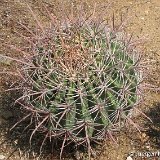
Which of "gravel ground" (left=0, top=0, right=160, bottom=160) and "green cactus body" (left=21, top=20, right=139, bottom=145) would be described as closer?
"green cactus body" (left=21, top=20, right=139, bottom=145)

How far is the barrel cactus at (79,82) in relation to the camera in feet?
9.50

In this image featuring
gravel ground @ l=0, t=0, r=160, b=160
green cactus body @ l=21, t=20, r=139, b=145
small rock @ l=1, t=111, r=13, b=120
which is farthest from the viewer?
small rock @ l=1, t=111, r=13, b=120

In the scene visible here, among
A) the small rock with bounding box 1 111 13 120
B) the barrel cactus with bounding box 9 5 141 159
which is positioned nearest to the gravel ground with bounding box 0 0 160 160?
the small rock with bounding box 1 111 13 120

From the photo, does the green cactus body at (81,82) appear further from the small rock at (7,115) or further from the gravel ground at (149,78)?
the small rock at (7,115)

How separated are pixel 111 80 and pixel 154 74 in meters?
1.38

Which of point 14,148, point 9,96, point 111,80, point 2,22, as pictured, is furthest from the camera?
point 2,22

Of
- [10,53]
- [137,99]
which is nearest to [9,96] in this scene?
[10,53]

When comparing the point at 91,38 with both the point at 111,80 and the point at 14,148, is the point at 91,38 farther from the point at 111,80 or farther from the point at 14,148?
the point at 14,148

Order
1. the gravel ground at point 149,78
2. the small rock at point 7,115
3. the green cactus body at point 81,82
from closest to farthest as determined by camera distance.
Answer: the green cactus body at point 81,82 < the gravel ground at point 149,78 < the small rock at point 7,115

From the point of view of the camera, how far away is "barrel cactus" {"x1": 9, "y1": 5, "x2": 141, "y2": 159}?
2.89 metres

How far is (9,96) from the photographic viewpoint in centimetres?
382

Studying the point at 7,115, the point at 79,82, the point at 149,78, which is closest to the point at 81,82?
the point at 79,82

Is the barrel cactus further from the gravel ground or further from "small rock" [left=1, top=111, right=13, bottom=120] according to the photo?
"small rock" [left=1, top=111, right=13, bottom=120]

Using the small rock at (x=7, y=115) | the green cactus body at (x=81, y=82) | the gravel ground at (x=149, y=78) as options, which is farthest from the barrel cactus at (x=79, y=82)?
the small rock at (x=7, y=115)
